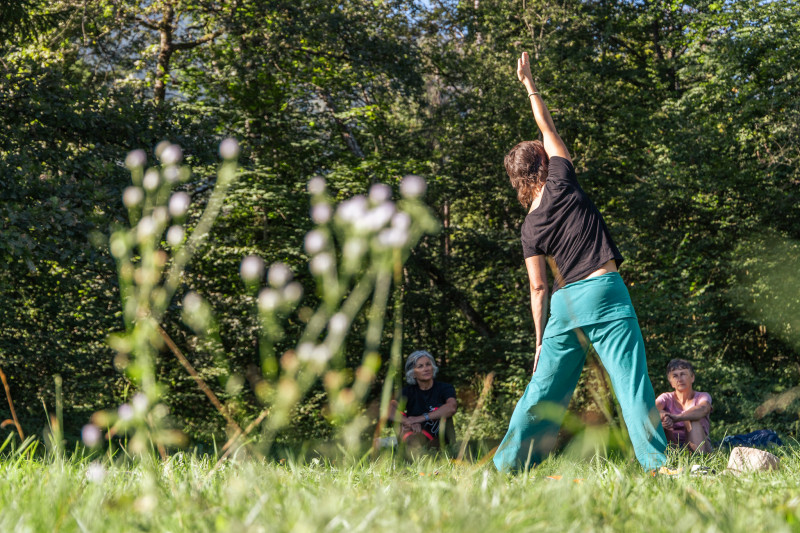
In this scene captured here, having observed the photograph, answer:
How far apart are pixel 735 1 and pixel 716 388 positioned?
7244 millimetres

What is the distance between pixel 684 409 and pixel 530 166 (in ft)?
9.70

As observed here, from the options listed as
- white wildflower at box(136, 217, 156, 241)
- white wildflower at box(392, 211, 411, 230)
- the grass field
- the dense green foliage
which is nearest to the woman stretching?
the grass field

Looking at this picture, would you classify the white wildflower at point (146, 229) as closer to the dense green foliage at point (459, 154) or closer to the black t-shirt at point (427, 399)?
the black t-shirt at point (427, 399)

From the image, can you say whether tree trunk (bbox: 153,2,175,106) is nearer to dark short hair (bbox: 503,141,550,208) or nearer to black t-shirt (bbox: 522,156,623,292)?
dark short hair (bbox: 503,141,550,208)

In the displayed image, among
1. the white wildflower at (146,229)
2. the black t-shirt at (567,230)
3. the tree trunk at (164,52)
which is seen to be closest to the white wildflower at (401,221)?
the white wildflower at (146,229)

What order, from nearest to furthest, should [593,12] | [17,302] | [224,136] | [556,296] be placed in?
[556,296], [17,302], [224,136], [593,12]

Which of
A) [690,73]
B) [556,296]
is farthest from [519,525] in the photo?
[690,73]

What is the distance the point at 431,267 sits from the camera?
1420cm

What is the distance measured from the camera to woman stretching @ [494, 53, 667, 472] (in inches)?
120

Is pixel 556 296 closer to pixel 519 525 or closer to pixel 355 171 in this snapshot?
pixel 519 525

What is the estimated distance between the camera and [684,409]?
5.57 m

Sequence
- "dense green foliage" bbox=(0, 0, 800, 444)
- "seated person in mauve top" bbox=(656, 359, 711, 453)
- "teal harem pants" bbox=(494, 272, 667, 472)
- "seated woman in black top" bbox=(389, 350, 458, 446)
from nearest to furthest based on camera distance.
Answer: "teal harem pants" bbox=(494, 272, 667, 472), "seated person in mauve top" bbox=(656, 359, 711, 453), "seated woman in black top" bbox=(389, 350, 458, 446), "dense green foliage" bbox=(0, 0, 800, 444)

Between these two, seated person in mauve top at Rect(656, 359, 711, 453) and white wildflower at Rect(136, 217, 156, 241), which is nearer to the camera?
white wildflower at Rect(136, 217, 156, 241)

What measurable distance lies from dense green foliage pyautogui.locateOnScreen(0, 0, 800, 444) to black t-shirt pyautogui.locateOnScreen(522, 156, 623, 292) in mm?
6438
